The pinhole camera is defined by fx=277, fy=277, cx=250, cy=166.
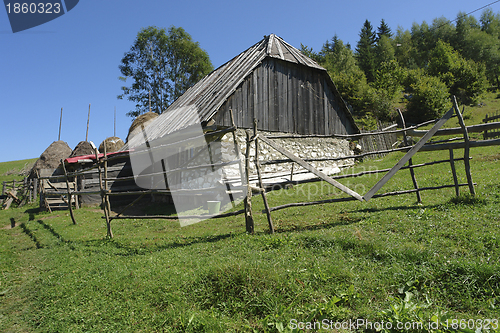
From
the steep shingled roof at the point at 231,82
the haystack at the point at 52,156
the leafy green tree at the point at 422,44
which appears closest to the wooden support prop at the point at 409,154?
the steep shingled roof at the point at 231,82

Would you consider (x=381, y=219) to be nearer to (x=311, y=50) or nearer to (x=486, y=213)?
(x=486, y=213)

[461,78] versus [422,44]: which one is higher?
[422,44]

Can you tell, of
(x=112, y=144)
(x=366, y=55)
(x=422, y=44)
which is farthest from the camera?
(x=422, y=44)

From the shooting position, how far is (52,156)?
62.0ft

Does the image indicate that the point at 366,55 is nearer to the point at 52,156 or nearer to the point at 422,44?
the point at 422,44

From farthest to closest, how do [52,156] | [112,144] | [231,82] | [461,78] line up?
1. [461,78]
2. [112,144]
3. [52,156]
4. [231,82]

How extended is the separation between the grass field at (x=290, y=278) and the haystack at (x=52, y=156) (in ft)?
51.1

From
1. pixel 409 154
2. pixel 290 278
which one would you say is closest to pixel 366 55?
pixel 409 154

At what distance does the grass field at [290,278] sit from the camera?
260cm

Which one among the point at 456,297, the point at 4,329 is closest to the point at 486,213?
the point at 456,297

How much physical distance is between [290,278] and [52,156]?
2112 centimetres

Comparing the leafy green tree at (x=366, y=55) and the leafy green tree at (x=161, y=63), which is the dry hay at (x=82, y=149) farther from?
the leafy green tree at (x=366, y=55)

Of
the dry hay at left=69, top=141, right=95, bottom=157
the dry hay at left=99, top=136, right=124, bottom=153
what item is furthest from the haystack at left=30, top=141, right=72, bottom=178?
the dry hay at left=99, top=136, right=124, bottom=153

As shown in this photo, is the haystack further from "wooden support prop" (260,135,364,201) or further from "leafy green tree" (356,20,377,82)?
"leafy green tree" (356,20,377,82)
